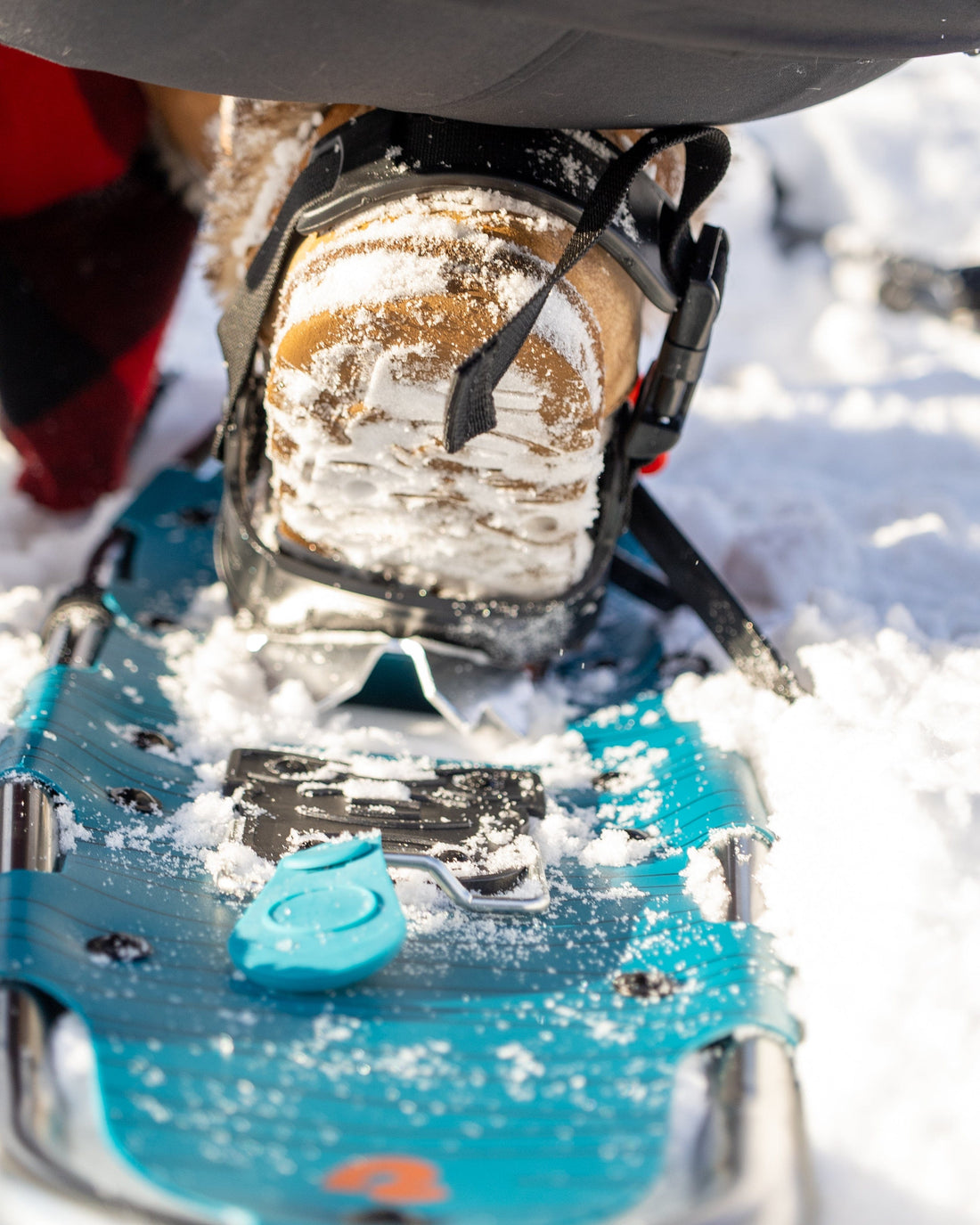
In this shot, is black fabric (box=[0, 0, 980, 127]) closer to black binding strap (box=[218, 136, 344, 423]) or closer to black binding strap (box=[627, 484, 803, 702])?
black binding strap (box=[218, 136, 344, 423])

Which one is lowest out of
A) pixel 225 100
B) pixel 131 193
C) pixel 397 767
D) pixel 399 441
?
pixel 397 767

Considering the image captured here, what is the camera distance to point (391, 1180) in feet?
1.35

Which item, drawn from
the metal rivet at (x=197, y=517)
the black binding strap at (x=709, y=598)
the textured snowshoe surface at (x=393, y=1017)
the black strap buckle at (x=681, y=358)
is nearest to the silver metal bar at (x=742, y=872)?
the textured snowshoe surface at (x=393, y=1017)

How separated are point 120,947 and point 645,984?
0.26m

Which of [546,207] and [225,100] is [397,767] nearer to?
Answer: [546,207]

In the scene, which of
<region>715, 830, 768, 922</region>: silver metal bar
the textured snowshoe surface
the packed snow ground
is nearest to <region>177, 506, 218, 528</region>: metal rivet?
the packed snow ground

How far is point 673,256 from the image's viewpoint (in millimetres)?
664

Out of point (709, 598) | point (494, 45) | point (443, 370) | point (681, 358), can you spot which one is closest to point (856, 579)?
point (709, 598)

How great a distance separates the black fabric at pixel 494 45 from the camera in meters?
0.48

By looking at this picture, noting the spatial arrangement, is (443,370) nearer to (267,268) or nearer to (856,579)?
(267,268)

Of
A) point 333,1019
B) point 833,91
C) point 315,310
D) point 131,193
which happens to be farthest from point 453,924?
point 131,193

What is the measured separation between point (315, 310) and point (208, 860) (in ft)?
1.05

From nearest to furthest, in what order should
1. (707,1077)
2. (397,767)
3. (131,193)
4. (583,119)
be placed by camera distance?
(707,1077) < (583,119) < (397,767) < (131,193)

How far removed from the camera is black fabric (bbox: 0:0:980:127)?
482 millimetres
